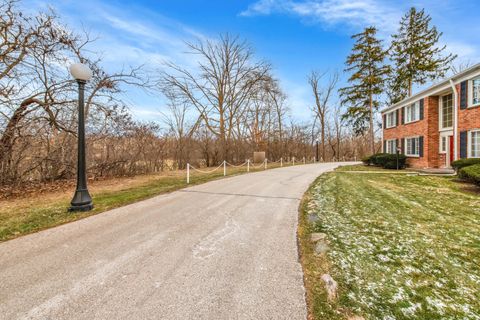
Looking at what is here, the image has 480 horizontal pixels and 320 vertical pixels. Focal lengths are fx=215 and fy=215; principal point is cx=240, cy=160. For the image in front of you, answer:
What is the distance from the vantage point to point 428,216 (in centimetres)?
505

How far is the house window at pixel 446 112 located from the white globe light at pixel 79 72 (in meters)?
18.6

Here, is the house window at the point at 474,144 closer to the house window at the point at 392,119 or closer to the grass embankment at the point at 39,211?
the house window at the point at 392,119

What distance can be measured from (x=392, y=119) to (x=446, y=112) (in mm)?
5647

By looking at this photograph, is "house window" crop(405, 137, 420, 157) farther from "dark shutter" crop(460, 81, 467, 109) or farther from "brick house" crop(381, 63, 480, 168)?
"dark shutter" crop(460, 81, 467, 109)

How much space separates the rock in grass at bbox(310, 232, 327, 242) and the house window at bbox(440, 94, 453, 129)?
1543 centimetres

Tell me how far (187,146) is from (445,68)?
90.4 feet

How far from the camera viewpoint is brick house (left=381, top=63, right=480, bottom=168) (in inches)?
436

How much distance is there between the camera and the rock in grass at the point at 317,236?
11.8ft

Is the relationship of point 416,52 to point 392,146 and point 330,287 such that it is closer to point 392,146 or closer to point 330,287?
point 392,146

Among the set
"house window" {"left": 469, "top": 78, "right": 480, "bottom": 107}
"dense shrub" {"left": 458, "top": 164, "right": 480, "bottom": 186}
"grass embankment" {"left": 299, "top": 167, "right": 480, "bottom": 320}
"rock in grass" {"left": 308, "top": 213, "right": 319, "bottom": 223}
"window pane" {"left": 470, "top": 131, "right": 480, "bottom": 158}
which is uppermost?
"house window" {"left": 469, "top": 78, "right": 480, "bottom": 107}

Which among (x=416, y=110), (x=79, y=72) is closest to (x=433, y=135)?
(x=416, y=110)

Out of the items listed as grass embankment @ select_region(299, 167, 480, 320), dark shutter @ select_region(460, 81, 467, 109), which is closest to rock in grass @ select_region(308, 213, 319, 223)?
grass embankment @ select_region(299, 167, 480, 320)

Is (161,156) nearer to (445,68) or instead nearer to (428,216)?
(428,216)

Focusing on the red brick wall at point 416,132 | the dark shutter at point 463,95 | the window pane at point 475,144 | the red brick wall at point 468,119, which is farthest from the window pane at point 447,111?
the window pane at point 475,144
